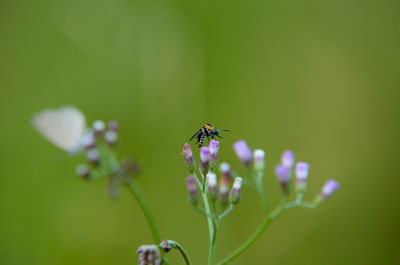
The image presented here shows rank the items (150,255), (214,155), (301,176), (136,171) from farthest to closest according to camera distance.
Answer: (214,155) → (301,176) → (136,171) → (150,255)

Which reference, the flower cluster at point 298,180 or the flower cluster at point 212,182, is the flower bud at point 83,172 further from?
the flower cluster at point 298,180

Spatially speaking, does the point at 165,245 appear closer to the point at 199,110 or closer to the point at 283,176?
the point at 283,176

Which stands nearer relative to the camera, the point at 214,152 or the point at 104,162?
the point at 104,162

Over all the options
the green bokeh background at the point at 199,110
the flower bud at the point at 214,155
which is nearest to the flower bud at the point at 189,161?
the flower bud at the point at 214,155

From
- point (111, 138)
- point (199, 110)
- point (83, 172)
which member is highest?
point (199, 110)

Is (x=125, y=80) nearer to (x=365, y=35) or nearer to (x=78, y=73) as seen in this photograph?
(x=78, y=73)

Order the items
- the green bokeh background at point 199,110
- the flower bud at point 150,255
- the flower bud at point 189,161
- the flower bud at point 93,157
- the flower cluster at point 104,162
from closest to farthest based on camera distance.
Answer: the flower bud at point 150,255
the flower cluster at point 104,162
the flower bud at point 93,157
the flower bud at point 189,161
the green bokeh background at point 199,110

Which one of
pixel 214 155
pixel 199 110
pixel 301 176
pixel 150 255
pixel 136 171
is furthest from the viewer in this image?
pixel 199 110

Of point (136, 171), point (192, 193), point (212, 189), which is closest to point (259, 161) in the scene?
point (212, 189)
